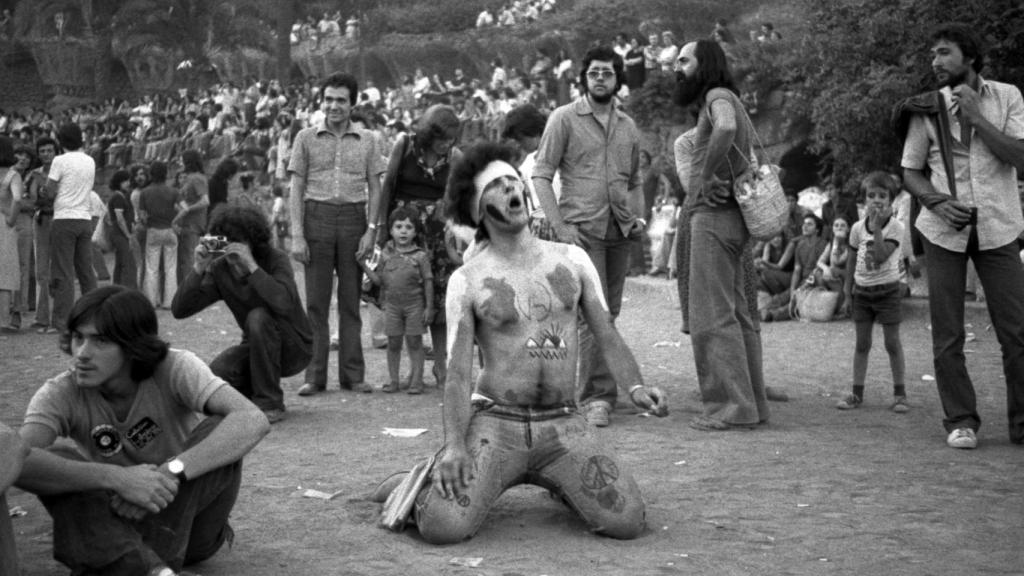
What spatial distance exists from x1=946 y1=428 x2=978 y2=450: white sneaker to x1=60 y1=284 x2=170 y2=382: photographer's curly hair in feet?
14.3

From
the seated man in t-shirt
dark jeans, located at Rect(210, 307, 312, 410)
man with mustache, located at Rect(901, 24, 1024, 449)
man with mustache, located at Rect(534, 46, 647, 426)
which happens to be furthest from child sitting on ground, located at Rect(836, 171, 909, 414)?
the seated man in t-shirt

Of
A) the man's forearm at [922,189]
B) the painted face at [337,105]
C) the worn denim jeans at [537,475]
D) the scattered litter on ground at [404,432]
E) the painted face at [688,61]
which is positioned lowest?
the scattered litter on ground at [404,432]

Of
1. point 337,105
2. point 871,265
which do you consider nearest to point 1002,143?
point 871,265

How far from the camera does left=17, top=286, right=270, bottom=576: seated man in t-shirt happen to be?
→ 4.75m

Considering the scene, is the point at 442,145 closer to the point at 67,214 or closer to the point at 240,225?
the point at 240,225

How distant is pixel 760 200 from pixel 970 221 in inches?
45.5

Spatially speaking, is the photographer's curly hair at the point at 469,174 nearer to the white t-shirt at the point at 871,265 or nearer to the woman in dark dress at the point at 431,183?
the woman in dark dress at the point at 431,183

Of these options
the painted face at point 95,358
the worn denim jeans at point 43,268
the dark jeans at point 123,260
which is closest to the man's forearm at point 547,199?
the painted face at point 95,358

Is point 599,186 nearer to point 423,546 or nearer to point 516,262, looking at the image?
point 516,262

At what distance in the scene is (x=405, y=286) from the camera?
33.0 feet

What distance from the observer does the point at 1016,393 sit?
769 cm

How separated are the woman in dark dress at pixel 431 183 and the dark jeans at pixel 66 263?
5.21 metres

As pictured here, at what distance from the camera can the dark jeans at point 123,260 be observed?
16.7m

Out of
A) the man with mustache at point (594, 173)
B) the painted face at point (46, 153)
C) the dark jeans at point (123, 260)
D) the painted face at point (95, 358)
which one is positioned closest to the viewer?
the painted face at point (95, 358)
